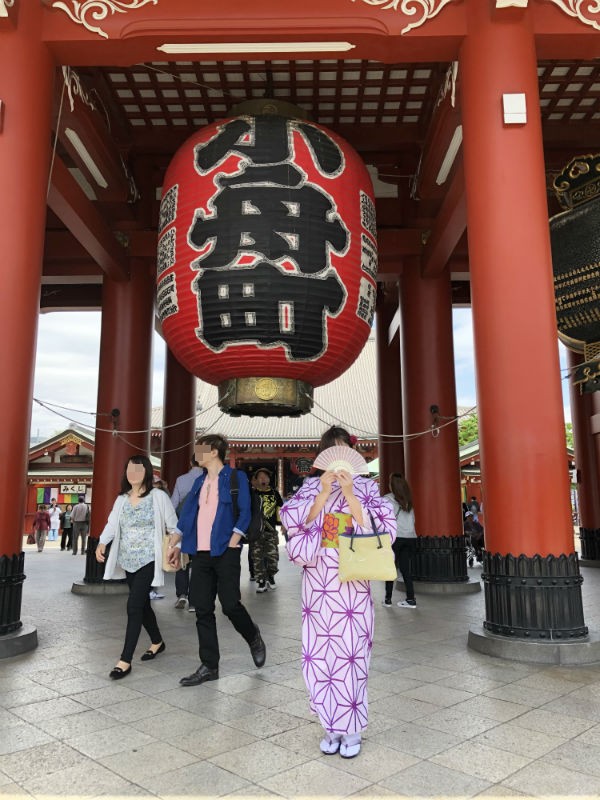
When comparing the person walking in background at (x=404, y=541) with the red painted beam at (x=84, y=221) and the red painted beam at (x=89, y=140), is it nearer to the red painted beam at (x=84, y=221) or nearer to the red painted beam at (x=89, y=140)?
the red painted beam at (x=84, y=221)

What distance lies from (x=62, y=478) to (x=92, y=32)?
58.5ft

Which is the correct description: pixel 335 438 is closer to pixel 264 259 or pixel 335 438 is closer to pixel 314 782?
pixel 314 782

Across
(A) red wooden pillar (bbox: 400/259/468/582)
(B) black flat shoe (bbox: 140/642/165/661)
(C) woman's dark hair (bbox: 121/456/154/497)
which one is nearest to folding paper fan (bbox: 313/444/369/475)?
(C) woman's dark hair (bbox: 121/456/154/497)

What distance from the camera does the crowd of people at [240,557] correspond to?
2486 millimetres

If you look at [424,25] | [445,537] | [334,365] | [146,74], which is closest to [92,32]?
[146,74]

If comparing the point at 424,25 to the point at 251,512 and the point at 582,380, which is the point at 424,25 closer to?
the point at 582,380

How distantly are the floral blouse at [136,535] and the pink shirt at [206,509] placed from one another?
1.32ft

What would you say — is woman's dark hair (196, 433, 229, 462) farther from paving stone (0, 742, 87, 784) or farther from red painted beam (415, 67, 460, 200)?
red painted beam (415, 67, 460, 200)

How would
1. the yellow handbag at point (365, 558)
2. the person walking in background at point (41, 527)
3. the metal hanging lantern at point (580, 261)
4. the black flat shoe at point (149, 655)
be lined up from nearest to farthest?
the yellow handbag at point (365, 558) → the black flat shoe at point (149, 655) → the metal hanging lantern at point (580, 261) → the person walking in background at point (41, 527)

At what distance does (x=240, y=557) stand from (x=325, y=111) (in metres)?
6.02

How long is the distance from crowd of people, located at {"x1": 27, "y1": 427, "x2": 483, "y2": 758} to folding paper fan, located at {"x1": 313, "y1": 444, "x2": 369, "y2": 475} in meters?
0.04

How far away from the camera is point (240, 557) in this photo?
11.3ft

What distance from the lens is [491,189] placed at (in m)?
4.60

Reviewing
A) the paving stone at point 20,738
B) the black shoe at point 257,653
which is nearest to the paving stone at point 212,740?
the paving stone at point 20,738
